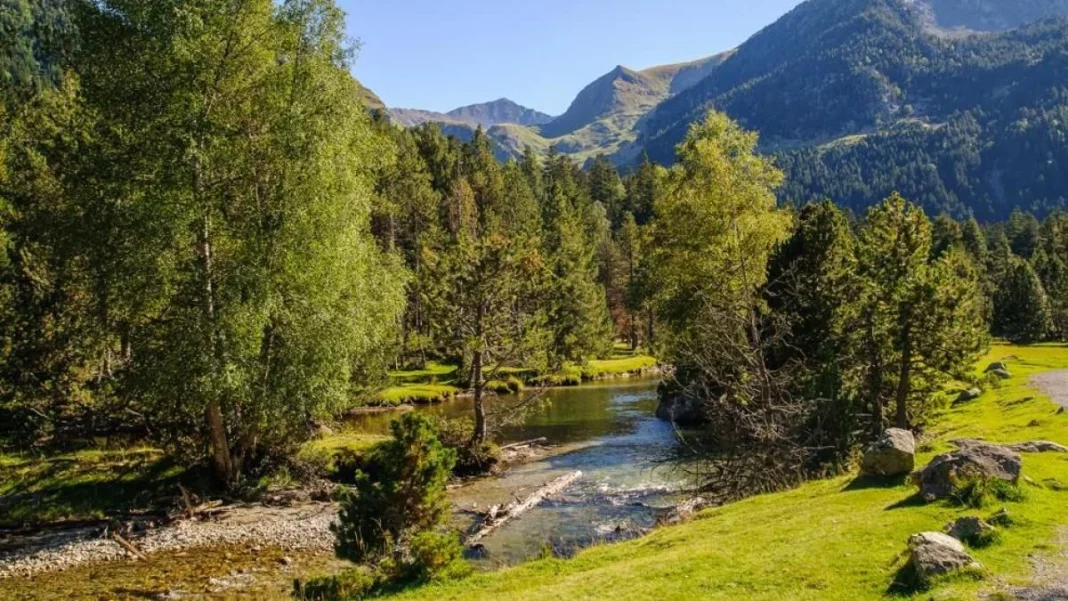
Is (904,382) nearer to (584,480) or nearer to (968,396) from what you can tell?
(584,480)

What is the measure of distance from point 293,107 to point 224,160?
12.1 feet

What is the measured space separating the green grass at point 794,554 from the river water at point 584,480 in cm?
477

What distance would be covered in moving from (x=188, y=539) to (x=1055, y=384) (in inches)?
1949

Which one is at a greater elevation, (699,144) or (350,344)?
(699,144)

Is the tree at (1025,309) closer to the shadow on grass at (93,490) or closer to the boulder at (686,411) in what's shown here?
the boulder at (686,411)

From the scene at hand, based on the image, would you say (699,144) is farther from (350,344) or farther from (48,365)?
(48,365)

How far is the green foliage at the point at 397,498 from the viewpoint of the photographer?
823 inches

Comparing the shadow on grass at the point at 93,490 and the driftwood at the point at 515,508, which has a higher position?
the shadow on grass at the point at 93,490

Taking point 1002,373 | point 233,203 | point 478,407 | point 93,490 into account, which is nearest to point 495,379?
point 478,407

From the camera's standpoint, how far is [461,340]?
43.9 metres

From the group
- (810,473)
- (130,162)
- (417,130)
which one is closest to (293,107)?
(130,162)

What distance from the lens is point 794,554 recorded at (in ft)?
52.3

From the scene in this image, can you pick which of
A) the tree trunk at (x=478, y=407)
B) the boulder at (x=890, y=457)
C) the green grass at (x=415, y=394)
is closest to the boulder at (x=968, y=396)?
the boulder at (x=890, y=457)

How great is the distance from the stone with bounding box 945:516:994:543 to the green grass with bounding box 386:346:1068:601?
0.33 metres
